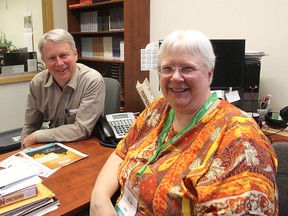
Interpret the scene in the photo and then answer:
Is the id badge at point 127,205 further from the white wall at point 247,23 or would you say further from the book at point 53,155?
the white wall at point 247,23

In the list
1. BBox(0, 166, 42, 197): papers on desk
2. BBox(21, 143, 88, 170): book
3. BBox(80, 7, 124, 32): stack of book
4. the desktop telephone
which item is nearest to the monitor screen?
the desktop telephone

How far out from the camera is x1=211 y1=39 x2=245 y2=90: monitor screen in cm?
195

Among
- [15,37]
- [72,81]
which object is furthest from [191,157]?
[15,37]

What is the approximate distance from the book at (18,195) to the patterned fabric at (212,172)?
0.38m

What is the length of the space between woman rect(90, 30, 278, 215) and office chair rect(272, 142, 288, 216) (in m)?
0.26

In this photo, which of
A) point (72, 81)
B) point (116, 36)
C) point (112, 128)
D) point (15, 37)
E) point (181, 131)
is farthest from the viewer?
point (15, 37)

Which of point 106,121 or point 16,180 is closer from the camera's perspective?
point 16,180

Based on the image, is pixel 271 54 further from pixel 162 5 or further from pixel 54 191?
pixel 54 191

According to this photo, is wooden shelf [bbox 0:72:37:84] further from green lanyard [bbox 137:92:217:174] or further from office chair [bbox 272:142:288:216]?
office chair [bbox 272:142:288:216]

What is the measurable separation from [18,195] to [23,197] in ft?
0.07

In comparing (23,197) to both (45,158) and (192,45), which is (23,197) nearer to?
(45,158)

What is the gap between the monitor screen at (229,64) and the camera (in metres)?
1.95

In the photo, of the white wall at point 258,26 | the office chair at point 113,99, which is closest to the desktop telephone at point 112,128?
the office chair at point 113,99

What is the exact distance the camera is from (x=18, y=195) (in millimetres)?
1062
